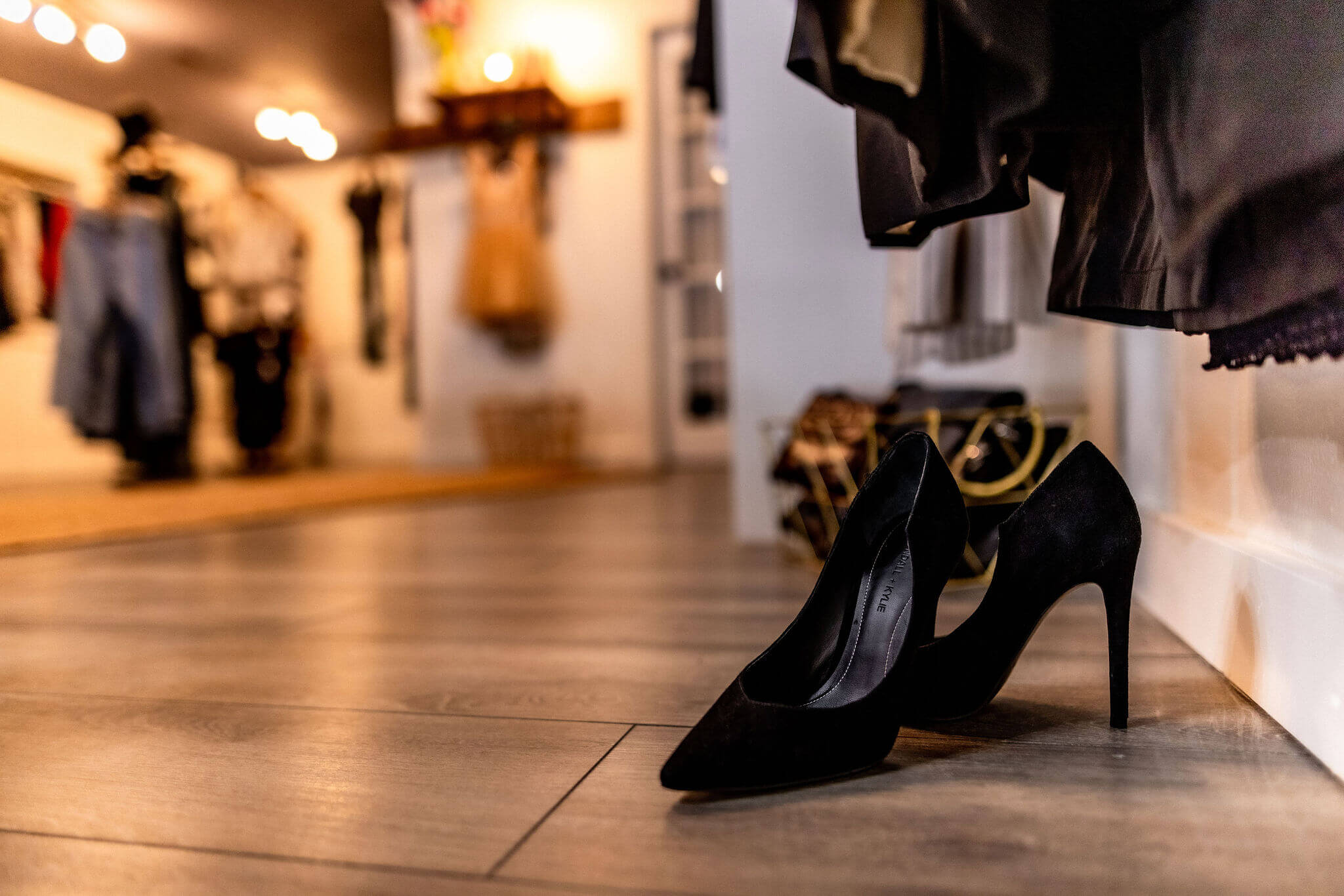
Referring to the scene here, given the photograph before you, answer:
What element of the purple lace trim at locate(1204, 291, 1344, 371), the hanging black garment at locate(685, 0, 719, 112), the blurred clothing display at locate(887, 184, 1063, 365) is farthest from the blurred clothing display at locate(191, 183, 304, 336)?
the purple lace trim at locate(1204, 291, 1344, 371)

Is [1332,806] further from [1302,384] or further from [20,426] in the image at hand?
[20,426]

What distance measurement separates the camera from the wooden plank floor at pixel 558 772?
0.43 m

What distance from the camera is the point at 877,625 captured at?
0.62 metres

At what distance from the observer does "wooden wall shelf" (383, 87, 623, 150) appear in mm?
4500

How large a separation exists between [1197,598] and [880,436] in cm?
48

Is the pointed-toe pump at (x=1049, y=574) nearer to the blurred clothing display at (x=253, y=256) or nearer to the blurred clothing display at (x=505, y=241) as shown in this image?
the blurred clothing display at (x=505, y=241)

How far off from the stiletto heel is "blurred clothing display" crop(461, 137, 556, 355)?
13.2 feet

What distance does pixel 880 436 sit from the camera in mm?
1247

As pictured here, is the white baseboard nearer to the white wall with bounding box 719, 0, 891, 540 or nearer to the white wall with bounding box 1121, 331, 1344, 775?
the white wall with bounding box 1121, 331, 1344, 775

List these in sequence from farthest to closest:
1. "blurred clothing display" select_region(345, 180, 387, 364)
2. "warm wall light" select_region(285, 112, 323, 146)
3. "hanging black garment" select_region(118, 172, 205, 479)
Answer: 1. "warm wall light" select_region(285, 112, 323, 146)
2. "blurred clothing display" select_region(345, 180, 387, 364)
3. "hanging black garment" select_region(118, 172, 205, 479)

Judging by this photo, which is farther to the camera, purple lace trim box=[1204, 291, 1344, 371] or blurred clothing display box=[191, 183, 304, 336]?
blurred clothing display box=[191, 183, 304, 336]

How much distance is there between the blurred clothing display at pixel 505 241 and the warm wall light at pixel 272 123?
1375 millimetres

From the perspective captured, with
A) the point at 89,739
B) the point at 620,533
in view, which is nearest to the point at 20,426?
the point at 620,533

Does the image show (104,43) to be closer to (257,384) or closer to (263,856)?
(257,384)
